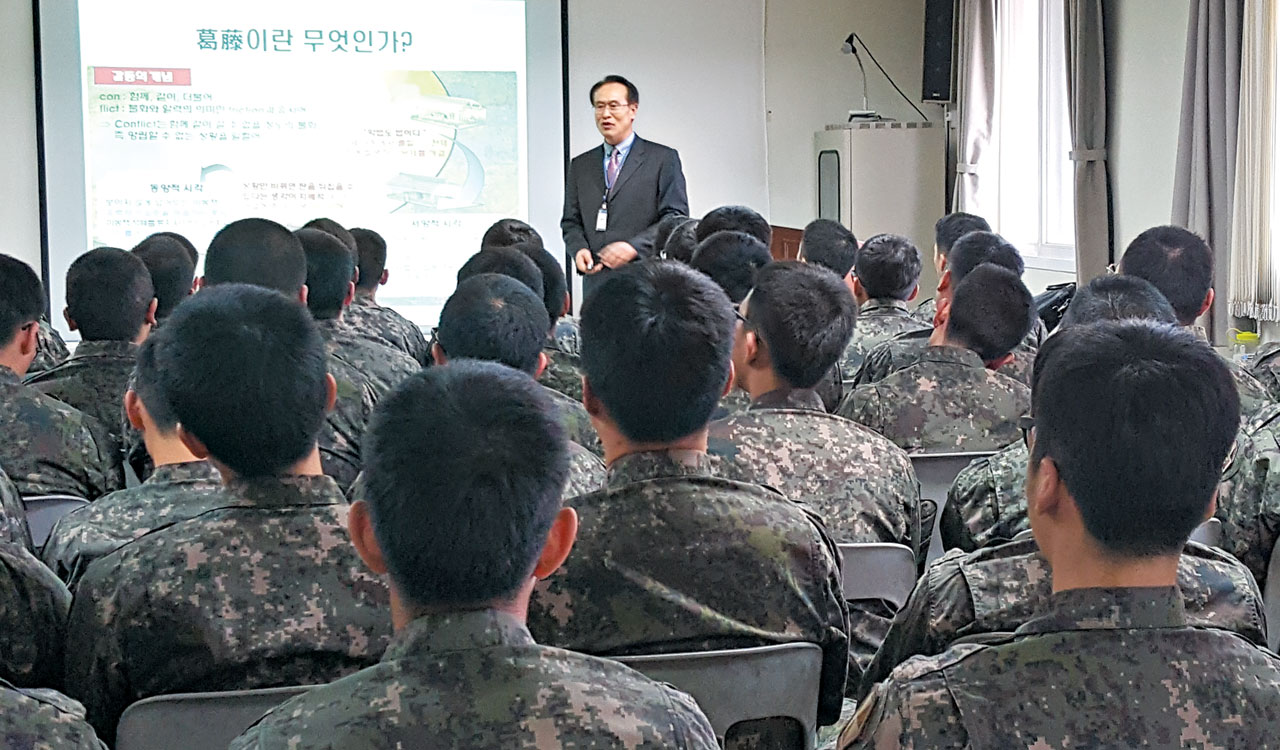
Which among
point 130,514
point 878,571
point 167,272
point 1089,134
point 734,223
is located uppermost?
point 1089,134

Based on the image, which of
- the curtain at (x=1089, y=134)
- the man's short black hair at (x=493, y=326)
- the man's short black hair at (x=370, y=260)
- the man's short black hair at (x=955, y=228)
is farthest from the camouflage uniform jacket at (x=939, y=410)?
the curtain at (x=1089, y=134)

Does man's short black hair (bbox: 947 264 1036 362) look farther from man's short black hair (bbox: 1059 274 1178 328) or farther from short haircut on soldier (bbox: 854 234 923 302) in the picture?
Result: short haircut on soldier (bbox: 854 234 923 302)

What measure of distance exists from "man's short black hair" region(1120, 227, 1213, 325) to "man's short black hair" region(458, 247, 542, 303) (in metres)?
1.64

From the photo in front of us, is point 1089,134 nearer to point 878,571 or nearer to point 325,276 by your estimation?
point 325,276

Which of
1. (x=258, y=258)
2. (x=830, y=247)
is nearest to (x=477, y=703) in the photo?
(x=258, y=258)

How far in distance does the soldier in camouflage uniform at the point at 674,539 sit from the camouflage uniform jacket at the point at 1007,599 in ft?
0.60

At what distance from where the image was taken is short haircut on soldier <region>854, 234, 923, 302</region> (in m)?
4.43

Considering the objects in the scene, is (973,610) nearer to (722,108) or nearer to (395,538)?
(395,538)

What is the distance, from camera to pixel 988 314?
3.26m

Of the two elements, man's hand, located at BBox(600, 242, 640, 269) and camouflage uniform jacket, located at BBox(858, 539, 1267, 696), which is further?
man's hand, located at BBox(600, 242, 640, 269)

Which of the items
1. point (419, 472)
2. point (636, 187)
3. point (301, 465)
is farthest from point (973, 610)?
point (636, 187)

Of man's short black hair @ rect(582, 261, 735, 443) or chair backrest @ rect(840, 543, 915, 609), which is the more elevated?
man's short black hair @ rect(582, 261, 735, 443)

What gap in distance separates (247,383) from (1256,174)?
4359 mm

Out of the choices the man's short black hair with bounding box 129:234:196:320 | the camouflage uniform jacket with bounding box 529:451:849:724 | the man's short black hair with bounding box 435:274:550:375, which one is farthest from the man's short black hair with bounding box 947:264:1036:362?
the man's short black hair with bounding box 129:234:196:320
